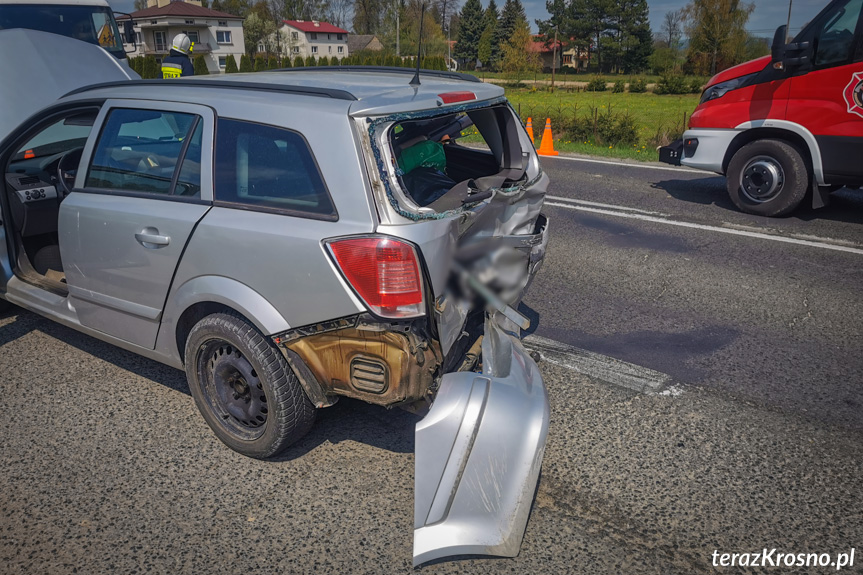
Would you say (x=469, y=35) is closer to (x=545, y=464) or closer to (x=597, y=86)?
(x=597, y=86)

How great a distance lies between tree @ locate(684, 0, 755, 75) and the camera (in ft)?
150

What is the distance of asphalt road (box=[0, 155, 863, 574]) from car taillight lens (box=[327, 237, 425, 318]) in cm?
90

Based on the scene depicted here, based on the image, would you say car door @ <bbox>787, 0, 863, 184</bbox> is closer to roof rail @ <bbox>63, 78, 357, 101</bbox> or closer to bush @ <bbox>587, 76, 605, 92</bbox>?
roof rail @ <bbox>63, 78, 357, 101</bbox>

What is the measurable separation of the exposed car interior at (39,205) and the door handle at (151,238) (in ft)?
3.77

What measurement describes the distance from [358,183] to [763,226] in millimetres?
6146

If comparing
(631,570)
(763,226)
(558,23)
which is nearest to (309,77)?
(631,570)

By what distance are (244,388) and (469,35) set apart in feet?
288

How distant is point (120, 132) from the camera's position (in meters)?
3.64

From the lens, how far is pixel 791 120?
24.7ft

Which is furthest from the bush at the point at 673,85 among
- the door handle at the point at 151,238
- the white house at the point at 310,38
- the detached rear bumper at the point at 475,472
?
the white house at the point at 310,38

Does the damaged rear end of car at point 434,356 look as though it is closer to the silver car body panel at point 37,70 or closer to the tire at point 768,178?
the silver car body panel at point 37,70

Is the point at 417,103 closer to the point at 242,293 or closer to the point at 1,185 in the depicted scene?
the point at 242,293

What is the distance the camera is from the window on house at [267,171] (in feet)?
9.37

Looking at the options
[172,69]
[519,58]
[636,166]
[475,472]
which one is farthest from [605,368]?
[519,58]
